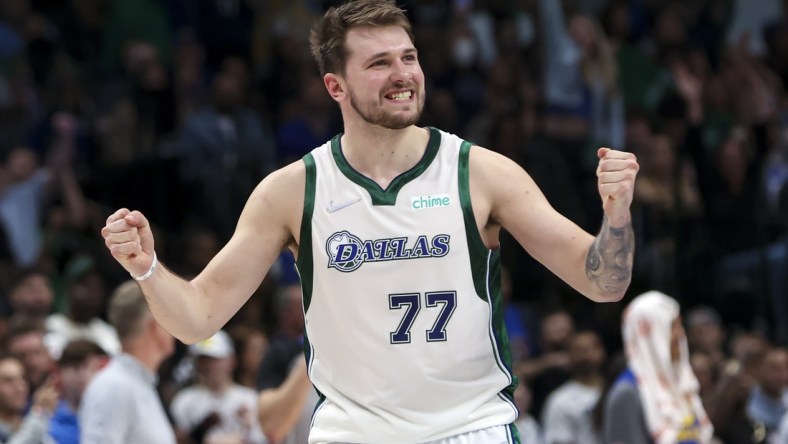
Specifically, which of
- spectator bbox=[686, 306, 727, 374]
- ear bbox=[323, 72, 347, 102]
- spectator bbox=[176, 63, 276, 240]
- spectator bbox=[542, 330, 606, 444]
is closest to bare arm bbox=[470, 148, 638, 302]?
ear bbox=[323, 72, 347, 102]

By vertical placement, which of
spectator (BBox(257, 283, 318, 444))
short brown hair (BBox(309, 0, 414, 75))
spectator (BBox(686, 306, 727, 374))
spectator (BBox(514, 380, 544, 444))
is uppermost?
short brown hair (BBox(309, 0, 414, 75))

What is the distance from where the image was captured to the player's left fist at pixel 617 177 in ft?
15.3

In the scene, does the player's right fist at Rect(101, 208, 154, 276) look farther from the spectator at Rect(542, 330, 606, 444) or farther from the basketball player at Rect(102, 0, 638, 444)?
the spectator at Rect(542, 330, 606, 444)

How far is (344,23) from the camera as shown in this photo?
17.4ft

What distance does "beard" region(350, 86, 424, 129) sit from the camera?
16.9ft

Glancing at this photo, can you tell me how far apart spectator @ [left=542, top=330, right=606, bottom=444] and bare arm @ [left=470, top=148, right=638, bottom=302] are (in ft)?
23.2

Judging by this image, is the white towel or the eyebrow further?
the white towel

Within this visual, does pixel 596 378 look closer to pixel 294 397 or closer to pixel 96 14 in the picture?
pixel 294 397

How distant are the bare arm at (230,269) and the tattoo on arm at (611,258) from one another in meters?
1.05

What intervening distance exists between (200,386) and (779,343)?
17.1 feet

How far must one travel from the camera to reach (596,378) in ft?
40.7

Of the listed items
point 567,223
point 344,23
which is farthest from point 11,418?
point 567,223

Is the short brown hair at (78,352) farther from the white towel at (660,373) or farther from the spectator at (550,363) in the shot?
the spectator at (550,363)

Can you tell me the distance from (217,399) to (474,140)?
4.98 m
